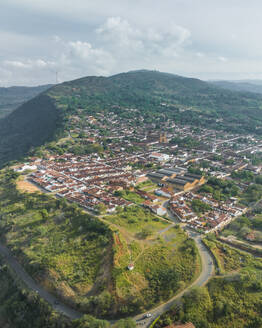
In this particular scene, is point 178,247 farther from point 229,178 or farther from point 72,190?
point 229,178

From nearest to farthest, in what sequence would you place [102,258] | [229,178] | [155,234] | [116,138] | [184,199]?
[102,258] < [155,234] < [184,199] < [229,178] < [116,138]

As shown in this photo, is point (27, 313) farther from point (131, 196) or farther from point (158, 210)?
point (131, 196)

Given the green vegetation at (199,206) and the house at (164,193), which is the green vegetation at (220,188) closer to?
the green vegetation at (199,206)

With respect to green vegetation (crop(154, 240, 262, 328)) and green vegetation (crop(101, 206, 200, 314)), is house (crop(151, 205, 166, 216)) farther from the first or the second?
green vegetation (crop(154, 240, 262, 328))

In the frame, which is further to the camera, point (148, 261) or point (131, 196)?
point (131, 196)

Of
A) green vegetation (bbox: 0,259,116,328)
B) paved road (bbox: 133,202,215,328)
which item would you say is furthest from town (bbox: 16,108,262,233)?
green vegetation (bbox: 0,259,116,328)

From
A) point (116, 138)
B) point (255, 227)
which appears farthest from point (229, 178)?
point (116, 138)

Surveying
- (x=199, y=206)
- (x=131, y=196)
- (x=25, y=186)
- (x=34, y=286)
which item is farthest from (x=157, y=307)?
(x=25, y=186)
